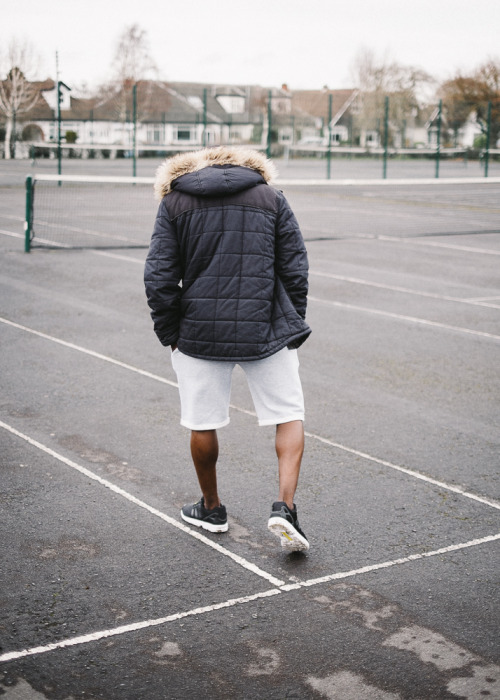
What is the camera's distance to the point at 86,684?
329cm

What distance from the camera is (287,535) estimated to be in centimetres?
423

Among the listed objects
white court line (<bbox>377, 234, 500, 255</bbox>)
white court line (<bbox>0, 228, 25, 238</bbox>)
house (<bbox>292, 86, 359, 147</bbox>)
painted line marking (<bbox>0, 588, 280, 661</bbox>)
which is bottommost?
painted line marking (<bbox>0, 588, 280, 661</bbox>)

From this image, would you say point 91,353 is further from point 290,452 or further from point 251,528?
point 290,452

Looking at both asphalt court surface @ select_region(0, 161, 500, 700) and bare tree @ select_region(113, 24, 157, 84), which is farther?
bare tree @ select_region(113, 24, 157, 84)

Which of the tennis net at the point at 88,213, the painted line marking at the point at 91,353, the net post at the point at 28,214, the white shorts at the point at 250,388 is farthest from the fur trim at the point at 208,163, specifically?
the net post at the point at 28,214

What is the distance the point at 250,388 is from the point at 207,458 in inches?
17.1

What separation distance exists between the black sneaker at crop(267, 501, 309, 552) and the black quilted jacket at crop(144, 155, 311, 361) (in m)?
0.73

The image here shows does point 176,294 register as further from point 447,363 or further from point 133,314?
point 133,314

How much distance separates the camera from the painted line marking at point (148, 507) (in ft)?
13.9

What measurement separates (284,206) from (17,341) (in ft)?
17.5

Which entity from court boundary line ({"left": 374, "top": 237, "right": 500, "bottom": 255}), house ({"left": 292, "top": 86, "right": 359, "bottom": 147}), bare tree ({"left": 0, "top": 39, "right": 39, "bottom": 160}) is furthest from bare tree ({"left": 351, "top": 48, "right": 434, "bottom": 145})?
court boundary line ({"left": 374, "top": 237, "right": 500, "bottom": 255})

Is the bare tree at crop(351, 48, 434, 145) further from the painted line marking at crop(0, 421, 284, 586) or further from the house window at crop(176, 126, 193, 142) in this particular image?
the painted line marking at crop(0, 421, 284, 586)

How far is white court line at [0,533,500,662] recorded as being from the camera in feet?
11.6

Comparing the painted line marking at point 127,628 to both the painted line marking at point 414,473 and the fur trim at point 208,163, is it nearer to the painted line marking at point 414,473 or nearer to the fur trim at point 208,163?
the painted line marking at point 414,473
